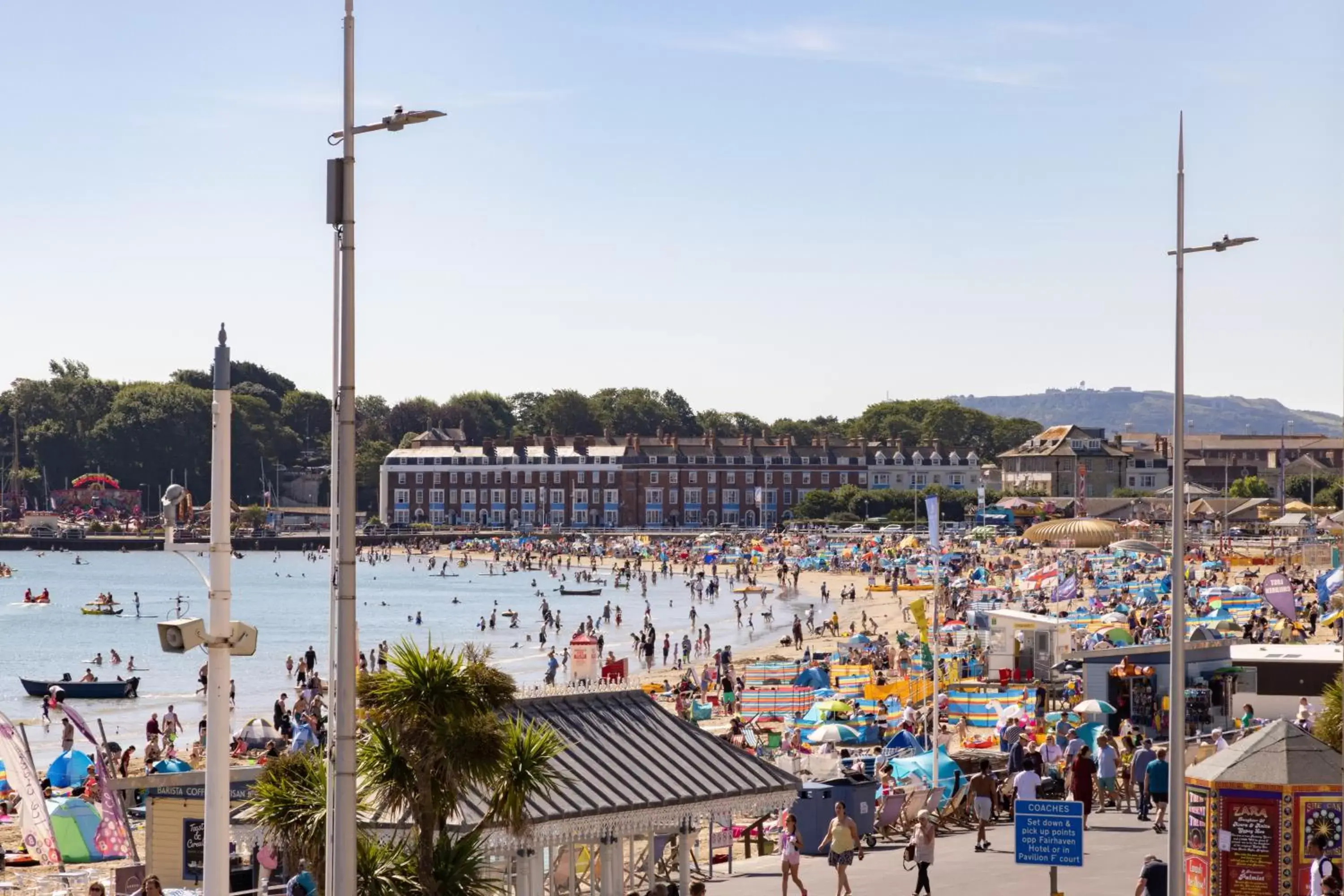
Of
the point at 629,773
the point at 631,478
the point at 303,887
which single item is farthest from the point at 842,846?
the point at 631,478

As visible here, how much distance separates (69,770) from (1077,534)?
65506 mm

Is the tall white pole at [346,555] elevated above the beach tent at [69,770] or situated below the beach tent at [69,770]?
above

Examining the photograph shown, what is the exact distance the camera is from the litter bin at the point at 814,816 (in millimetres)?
18266

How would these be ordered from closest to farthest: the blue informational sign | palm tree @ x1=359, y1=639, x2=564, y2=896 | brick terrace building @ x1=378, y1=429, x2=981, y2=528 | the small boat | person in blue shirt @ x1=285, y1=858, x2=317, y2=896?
palm tree @ x1=359, y1=639, x2=564, y2=896, person in blue shirt @ x1=285, y1=858, x2=317, y2=896, the blue informational sign, the small boat, brick terrace building @ x1=378, y1=429, x2=981, y2=528

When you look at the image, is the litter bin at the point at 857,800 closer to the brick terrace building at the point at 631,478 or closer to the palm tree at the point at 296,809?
the palm tree at the point at 296,809

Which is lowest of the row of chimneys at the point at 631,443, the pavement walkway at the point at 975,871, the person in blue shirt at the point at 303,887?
the pavement walkway at the point at 975,871

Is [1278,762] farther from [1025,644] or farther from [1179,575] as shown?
[1025,644]

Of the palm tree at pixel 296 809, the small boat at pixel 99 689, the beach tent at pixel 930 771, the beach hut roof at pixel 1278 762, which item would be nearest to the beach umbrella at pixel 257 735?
the beach tent at pixel 930 771

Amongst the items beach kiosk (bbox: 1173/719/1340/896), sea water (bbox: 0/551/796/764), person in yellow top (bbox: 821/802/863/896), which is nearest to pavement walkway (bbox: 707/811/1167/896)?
person in yellow top (bbox: 821/802/863/896)

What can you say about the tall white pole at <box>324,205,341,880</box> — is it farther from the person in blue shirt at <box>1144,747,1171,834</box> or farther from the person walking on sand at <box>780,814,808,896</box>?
the person in blue shirt at <box>1144,747,1171,834</box>

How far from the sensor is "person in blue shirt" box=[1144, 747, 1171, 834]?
18891mm

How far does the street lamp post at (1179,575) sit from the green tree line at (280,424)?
149812 mm

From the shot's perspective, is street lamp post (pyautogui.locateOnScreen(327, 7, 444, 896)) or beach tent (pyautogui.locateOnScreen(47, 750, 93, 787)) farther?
beach tent (pyautogui.locateOnScreen(47, 750, 93, 787))

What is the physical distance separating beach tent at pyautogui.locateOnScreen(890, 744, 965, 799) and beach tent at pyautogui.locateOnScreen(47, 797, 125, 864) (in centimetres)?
916
